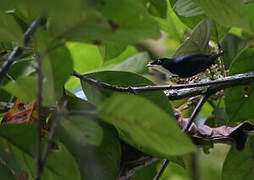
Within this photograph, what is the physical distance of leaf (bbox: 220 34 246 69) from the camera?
3.96 ft

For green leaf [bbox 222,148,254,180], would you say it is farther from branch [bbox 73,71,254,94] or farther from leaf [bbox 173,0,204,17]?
leaf [bbox 173,0,204,17]

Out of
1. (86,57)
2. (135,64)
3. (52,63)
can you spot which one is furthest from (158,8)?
(86,57)

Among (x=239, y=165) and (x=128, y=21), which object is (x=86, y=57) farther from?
(x=128, y=21)

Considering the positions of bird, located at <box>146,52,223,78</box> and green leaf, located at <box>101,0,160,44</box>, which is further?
bird, located at <box>146,52,223,78</box>

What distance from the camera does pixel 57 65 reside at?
546 mm

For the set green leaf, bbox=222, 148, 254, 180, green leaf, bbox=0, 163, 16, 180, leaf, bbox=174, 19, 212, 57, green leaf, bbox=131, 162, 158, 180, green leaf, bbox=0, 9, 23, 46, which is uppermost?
green leaf, bbox=0, 9, 23, 46

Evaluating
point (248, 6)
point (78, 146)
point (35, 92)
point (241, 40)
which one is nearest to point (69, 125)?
point (35, 92)

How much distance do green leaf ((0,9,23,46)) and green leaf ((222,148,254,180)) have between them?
537mm

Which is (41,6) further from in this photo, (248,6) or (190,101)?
(248,6)

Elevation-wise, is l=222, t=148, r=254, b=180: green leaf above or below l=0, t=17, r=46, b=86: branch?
below

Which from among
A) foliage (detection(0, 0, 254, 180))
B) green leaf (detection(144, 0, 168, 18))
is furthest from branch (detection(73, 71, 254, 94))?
green leaf (detection(144, 0, 168, 18))

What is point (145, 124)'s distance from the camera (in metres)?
0.51

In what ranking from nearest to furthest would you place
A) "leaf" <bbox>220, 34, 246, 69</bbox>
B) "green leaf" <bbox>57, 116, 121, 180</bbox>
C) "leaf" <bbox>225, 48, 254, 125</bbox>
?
"green leaf" <bbox>57, 116, 121, 180</bbox>, "leaf" <bbox>225, 48, 254, 125</bbox>, "leaf" <bbox>220, 34, 246, 69</bbox>

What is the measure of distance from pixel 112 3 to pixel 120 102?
0.11 metres
